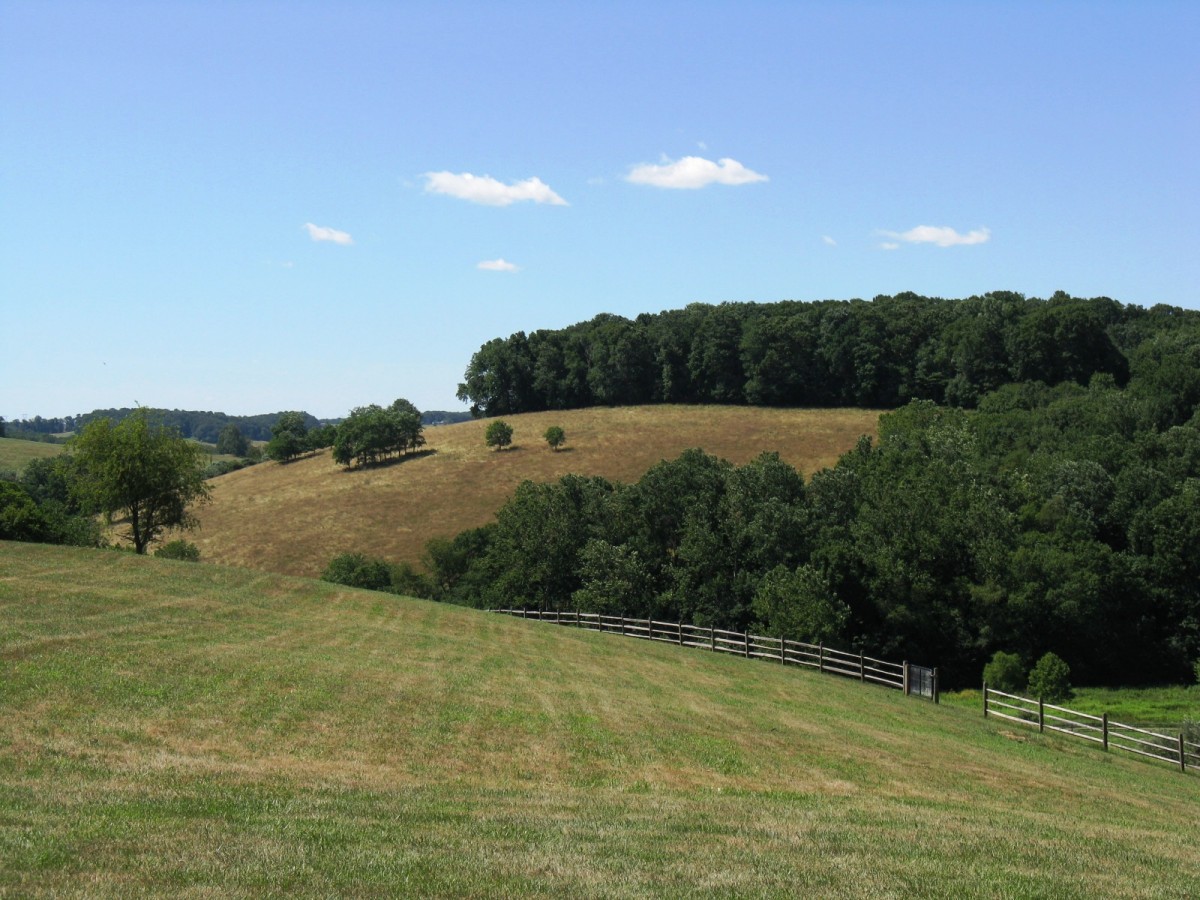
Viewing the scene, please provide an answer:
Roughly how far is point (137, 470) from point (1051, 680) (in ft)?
147

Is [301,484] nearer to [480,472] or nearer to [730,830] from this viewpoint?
[480,472]

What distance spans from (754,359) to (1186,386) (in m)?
43.6

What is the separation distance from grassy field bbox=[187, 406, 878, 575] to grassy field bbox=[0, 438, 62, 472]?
38495 millimetres

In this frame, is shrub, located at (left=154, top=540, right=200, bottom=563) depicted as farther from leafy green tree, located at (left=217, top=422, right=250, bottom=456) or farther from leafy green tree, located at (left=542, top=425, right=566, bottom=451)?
leafy green tree, located at (left=217, top=422, right=250, bottom=456)

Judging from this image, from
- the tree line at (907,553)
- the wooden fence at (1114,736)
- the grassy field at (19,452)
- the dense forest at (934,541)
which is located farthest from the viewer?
the grassy field at (19,452)

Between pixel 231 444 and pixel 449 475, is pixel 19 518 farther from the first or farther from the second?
pixel 231 444

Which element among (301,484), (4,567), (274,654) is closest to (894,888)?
(274,654)

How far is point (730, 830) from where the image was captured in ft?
42.0

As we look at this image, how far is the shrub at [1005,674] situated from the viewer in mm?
47438

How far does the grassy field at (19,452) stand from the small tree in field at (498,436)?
59.6 meters

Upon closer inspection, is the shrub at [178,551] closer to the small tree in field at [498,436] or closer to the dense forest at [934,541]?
the dense forest at [934,541]

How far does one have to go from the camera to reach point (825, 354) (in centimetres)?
11256

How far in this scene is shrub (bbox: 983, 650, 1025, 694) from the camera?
156 ft

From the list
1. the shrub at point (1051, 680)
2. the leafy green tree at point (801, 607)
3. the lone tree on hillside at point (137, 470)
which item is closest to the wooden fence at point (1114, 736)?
the leafy green tree at point (801, 607)
